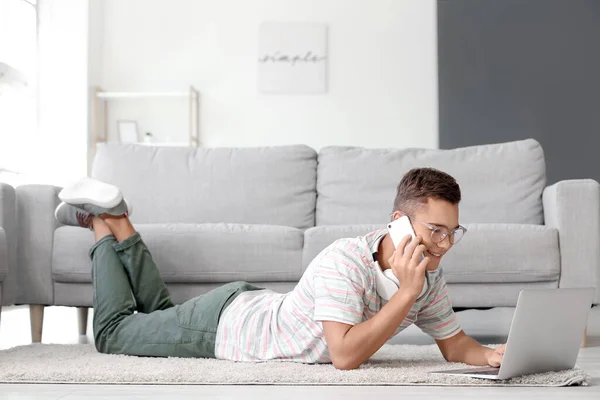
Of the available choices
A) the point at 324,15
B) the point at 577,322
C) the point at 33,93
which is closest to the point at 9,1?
the point at 33,93

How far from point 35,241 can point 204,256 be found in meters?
0.60

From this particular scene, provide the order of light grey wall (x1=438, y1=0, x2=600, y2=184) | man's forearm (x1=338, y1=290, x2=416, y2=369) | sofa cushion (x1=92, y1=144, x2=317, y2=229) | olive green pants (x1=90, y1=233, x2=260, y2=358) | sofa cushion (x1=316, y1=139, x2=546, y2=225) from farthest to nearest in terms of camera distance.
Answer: light grey wall (x1=438, y1=0, x2=600, y2=184) → sofa cushion (x1=92, y1=144, x2=317, y2=229) → sofa cushion (x1=316, y1=139, x2=546, y2=225) → olive green pants (x1=90, y1=233, x2=260, y2=358) → man's forearm (x1=338, y1=290, x2=416, y2=369)

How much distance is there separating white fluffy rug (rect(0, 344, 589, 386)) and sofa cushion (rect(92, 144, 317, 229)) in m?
1.32

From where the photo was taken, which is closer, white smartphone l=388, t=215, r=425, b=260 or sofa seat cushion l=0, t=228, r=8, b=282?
white smartphone l=388, t=215, r=425, b=260

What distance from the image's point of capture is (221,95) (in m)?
6.23

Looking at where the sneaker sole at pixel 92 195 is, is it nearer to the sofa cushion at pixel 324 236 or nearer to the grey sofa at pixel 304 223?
the grey sofa at pixel 304 223

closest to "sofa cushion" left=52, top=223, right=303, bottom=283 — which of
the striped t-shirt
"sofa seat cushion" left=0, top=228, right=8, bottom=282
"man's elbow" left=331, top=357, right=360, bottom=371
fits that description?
"sofa seat cushion" left=0, top=228, right=8, bottom=282

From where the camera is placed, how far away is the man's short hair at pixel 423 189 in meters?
1.61

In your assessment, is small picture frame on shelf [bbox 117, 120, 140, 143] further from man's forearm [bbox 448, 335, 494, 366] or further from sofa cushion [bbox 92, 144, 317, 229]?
man's forearm [bbox 448, 335, 494, 366]

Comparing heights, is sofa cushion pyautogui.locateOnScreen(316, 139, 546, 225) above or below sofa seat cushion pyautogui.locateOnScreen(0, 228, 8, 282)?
above

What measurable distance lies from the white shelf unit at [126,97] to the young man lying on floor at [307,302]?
3.72 m

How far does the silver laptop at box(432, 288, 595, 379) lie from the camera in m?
1.51

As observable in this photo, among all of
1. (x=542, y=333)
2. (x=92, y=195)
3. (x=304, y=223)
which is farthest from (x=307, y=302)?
(x=304, y=223)

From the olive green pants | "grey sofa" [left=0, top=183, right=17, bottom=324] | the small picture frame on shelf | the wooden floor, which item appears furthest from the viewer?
the small picture frame on shelf
